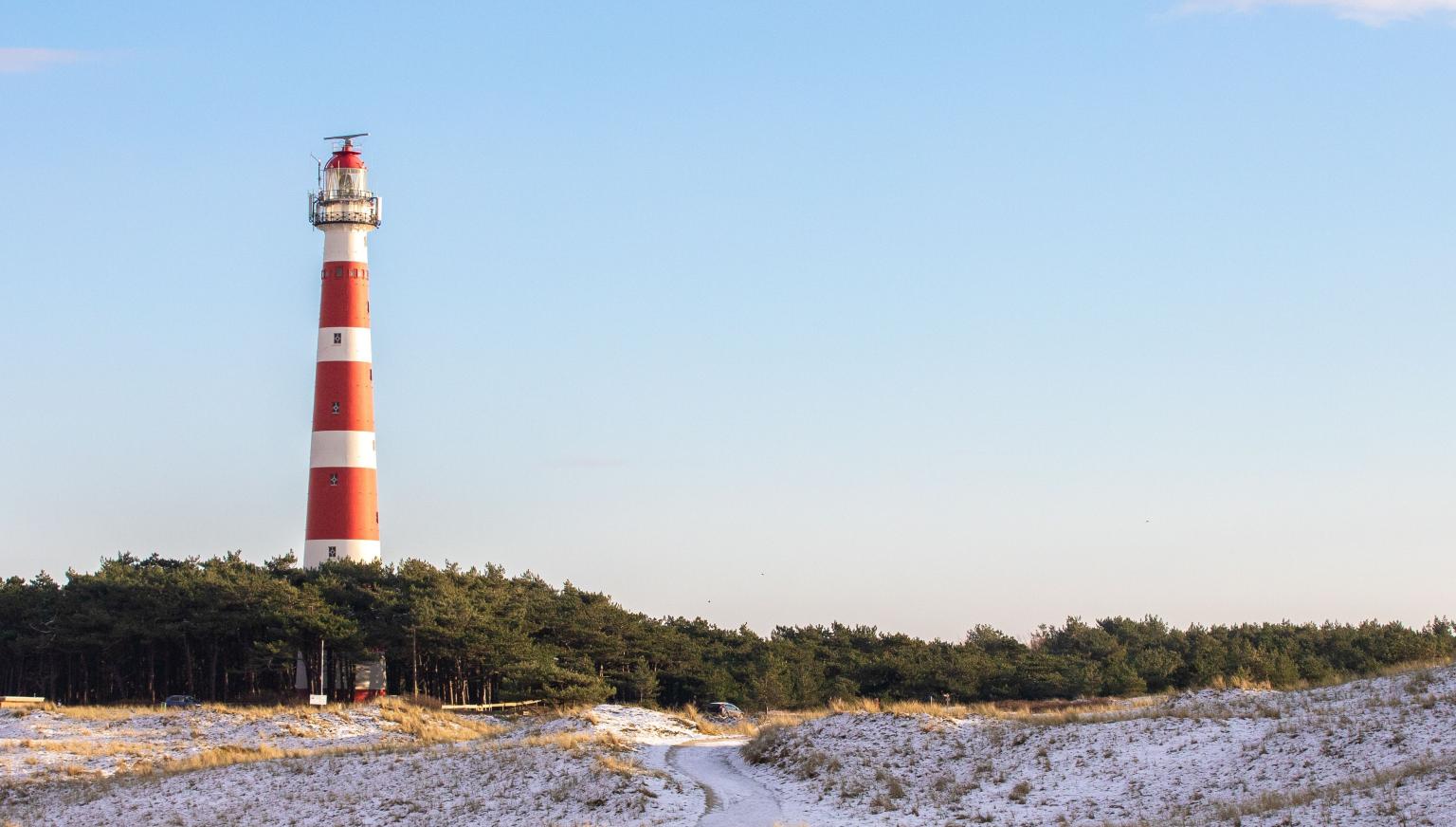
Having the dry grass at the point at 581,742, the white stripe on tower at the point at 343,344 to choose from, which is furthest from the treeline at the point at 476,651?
the dry grass at the point at 581,742

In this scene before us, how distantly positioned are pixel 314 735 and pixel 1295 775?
105ft

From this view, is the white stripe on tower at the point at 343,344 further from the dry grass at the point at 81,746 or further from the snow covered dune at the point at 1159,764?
the snow covered dune at the point at 1159,764

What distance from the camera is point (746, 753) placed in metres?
40.3

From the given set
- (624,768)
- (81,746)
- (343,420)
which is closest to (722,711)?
(343,420)

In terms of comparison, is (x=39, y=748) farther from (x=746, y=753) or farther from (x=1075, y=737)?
(x=1075, y=737)

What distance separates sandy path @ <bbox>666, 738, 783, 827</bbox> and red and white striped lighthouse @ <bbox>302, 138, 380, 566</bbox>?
75.1 feet

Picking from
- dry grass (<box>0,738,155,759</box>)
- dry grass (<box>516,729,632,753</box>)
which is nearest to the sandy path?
dry grass (<box>516,729,632,753</box>)

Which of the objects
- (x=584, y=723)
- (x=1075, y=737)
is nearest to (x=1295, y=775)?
(x=1075, y=737)

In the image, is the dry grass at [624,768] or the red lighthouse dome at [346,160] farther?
the red lighthouse dome at [346,160]

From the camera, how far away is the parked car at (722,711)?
60791 millimetres

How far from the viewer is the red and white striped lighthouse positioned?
205 ft

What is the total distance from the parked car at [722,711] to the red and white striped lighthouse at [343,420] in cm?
1561

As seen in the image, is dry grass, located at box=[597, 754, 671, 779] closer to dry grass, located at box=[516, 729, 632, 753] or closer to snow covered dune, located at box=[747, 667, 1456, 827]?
dry grass, located at box=[516, 729, 632, 753]

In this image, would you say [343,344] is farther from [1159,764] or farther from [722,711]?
[1159,764]
